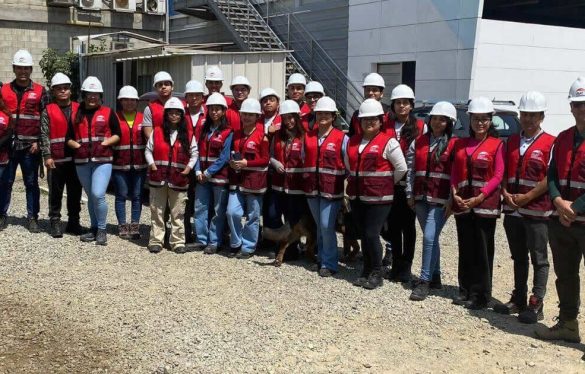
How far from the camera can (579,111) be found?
493cm

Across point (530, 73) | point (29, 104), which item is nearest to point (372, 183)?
point (29, 104)

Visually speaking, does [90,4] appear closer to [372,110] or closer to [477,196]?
[372,110]

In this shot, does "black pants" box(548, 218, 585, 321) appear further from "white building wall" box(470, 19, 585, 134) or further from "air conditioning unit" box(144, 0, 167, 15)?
"air conditioning unit" box(144, 0, 167, 15)

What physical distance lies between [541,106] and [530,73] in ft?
37.6

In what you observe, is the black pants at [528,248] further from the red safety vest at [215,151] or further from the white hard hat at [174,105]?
the white hard hat at [174,105]

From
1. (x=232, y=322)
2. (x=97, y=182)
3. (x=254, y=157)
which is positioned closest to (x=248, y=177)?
(x=254, y=157)

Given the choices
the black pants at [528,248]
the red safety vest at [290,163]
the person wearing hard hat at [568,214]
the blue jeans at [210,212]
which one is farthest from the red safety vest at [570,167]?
the blue jeans at [210,212]

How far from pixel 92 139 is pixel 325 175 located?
291cm

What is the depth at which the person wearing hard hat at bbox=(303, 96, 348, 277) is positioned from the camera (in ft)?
21.7

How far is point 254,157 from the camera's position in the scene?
7.14 m

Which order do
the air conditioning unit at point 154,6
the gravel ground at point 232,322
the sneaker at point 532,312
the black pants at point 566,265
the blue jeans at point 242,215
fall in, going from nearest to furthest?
1. the gravel ground at point 232,322
2. the black pants at point 566,265
3. the sneaker at point 532,312
4. the blue jeans at point 242,215
5. the air conditioning unit at point 154,6

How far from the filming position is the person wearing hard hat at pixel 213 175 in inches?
288

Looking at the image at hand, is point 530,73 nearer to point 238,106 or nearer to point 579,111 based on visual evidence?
Result: point 238,106

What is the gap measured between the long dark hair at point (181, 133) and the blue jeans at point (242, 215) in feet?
2.46
